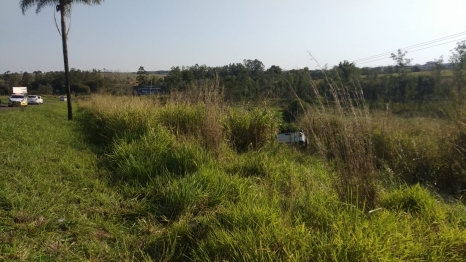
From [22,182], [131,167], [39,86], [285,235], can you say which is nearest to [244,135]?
[131,167]

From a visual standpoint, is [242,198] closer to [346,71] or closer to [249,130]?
[249,130]

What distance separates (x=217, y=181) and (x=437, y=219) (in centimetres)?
204


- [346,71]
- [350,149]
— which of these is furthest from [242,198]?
[346,71]

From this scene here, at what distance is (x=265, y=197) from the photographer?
307 centimetres

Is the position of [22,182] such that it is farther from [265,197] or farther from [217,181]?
[265,197]

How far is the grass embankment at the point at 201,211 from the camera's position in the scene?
211 cm

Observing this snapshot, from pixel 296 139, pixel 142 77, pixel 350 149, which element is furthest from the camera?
pixel 142 77

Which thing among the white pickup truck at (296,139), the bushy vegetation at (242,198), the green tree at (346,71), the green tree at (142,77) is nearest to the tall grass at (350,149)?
the bushy vegetation at (242,198)

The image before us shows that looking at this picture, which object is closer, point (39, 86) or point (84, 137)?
point (84, 137)

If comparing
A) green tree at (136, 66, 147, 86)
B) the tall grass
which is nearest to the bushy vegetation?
the tall grass

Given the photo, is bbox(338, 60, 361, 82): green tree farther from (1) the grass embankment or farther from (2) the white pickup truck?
(1) the grass embankment

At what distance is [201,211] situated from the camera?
121 inches

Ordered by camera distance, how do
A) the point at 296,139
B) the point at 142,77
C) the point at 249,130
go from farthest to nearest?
the point at 142,77
the point at 296,139
the point at 249,130

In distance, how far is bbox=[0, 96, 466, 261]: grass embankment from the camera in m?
2.11
